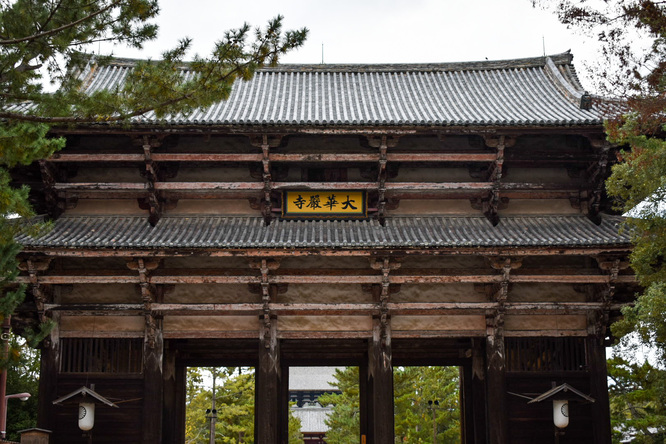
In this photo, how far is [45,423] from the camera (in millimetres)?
14305

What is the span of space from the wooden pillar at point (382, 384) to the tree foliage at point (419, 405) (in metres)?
11.9

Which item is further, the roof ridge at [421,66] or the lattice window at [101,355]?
the roof ridge at [421,66]

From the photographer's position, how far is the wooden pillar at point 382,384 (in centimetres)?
1458

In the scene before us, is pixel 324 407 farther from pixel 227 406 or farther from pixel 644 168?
pixel 644 168

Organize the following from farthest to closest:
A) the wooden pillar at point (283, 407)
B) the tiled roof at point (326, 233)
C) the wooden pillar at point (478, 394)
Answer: the wooden pillar at point (283, 407) < the wooden pillar at point (478, 394) < the tiled roof at point (326, 233)

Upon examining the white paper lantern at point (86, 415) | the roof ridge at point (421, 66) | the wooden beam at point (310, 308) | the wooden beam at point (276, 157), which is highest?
the roof ridge at point (421, 66)

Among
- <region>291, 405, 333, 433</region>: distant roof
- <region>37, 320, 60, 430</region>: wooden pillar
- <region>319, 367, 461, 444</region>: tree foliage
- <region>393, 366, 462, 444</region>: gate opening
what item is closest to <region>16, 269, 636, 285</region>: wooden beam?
<region>37, 320, 60, 430</region>: wooden pillar

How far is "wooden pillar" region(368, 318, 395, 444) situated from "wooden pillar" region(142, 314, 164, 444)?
14.1 feet

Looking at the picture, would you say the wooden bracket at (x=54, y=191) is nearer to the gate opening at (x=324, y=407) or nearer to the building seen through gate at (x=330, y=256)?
the building seen through gate at (x=330, y=256)

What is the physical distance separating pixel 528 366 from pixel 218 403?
18626mm

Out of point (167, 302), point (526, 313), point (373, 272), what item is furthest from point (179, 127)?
point (526, 313)

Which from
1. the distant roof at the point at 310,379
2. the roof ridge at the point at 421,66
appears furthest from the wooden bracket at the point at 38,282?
the distant roof at the point at 310,379

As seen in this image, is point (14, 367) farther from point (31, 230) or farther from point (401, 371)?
point (31, 230)

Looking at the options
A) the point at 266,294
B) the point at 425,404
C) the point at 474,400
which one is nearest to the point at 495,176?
the point at 474,400
